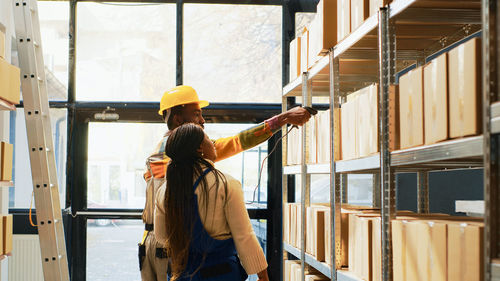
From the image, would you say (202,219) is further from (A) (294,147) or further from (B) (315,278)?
(A) (294,147)

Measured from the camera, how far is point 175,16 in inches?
189

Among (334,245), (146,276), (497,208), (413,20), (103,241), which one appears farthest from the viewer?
(103,241)

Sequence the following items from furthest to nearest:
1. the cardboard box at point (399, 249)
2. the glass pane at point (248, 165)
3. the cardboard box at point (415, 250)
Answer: the glass pane at point (248, 165) → the cardboard box at point (399, 249) → the cardboard box at point (415, 250)

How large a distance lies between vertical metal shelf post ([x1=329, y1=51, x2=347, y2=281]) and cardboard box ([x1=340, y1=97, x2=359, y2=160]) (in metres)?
0.07

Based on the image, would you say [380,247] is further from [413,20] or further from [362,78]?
[362,78]

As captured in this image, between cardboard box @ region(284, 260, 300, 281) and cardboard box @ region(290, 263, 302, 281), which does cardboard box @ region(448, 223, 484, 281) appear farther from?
cardboard box @ region(284, 260, 300, 281)

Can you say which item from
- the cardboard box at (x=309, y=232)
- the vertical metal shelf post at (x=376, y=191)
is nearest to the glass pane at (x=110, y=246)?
the cardboard box at (x=309, y=232)

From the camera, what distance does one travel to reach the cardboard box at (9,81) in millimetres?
2922

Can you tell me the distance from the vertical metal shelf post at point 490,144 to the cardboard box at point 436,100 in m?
0.27

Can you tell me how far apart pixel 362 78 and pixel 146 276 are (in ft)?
5.76

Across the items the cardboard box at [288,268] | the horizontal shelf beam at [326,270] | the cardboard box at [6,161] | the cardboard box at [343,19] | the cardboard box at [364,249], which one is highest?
the cardboard box at [343,19]

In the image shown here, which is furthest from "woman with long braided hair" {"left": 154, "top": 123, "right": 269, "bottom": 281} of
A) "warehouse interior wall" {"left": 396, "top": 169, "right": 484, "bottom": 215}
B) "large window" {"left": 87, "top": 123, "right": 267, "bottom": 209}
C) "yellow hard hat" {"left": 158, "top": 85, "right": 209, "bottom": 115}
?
"large window" {"left": 87, "top": 123, "right": 267, "bottom": 209}

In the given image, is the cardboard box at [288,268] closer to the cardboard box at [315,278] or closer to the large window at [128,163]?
the cardboard box at [315,278]

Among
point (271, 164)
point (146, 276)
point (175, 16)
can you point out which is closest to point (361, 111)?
point (146, 276)
